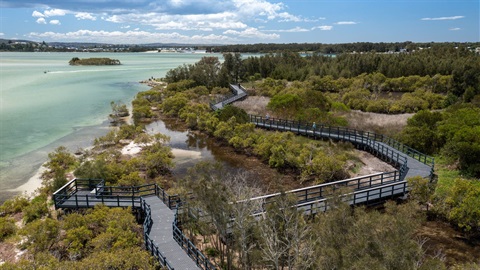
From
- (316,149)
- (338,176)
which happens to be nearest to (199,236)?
(338,176)

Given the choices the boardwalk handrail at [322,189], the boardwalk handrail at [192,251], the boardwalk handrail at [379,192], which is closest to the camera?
the boardwalk handrail at [192,251]

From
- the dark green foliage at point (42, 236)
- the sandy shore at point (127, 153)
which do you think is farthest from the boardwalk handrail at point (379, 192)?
the sandy shore at point (127, 153)

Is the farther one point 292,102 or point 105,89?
point 105,89

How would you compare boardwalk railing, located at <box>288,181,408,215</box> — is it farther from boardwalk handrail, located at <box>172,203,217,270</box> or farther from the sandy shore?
the sandy shore

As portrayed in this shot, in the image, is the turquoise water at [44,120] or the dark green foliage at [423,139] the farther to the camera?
the turquoise water at [44,120]

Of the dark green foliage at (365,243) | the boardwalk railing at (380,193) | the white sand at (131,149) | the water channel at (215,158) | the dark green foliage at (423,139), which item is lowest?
the water channel at (215,158)

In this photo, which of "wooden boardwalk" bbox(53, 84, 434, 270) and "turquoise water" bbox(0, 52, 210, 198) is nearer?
"wooden boardwalk" bbox(53, 84, 434, 270)

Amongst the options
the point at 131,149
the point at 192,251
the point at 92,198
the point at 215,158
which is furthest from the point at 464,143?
the point at 131,149

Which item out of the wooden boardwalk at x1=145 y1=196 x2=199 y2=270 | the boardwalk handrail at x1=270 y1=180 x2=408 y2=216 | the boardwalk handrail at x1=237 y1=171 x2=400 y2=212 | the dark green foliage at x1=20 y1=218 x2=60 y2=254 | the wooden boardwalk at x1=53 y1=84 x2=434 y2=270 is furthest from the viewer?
the boardwalk handrail at x1=270 y1=180 x2=408 y2=216

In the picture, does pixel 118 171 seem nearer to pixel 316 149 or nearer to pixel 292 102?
pixel 316 149

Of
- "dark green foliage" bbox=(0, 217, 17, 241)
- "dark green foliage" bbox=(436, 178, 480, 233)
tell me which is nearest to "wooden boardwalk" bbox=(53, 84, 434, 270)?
"dark green foliage" bbox=(0, 217, 17, 241)

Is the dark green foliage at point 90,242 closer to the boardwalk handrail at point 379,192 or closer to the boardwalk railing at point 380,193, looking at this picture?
the boardwalk handrail at point 379,192
